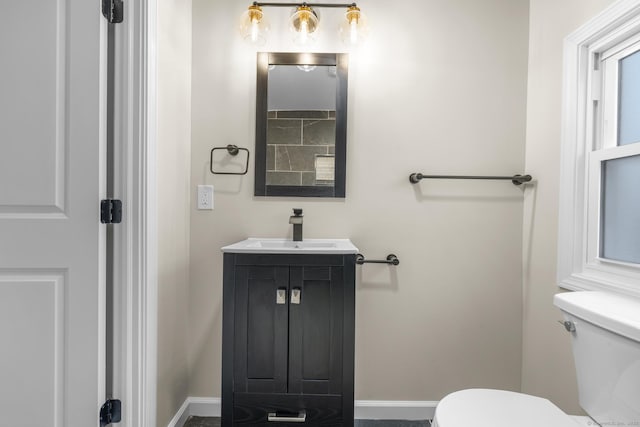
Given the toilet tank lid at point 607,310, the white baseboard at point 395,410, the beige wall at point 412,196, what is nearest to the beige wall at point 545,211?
the beige wall at point 412,196

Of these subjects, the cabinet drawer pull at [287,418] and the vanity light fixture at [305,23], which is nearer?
the cabinet drawer pull at [287,418]

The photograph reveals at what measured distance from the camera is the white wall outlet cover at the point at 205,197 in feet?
5.66

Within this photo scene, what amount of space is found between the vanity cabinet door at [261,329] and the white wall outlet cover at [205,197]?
1.83 feet

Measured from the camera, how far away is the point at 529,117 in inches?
66.9

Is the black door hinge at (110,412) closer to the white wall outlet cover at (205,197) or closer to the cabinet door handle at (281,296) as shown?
the cabinet door handle at (281,296)

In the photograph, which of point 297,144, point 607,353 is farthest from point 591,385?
point 297,144

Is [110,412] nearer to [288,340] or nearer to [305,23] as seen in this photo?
[288,340]

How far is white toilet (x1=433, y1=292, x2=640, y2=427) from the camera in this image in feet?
2.90

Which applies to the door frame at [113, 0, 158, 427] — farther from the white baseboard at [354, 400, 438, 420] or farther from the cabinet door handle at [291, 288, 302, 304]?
the white baseboard at [354, 400, 438, 420]

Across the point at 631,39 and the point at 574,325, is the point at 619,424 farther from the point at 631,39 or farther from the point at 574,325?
the point at 631,39
